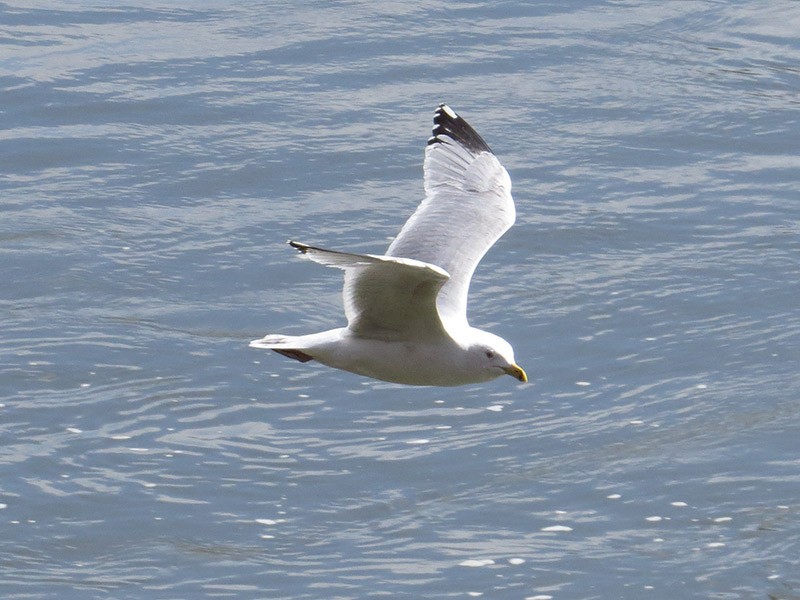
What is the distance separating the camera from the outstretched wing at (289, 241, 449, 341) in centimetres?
759

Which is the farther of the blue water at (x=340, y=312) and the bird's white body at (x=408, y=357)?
the blue water at (x=340, y=312)

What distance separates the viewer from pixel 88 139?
14844 millimetres

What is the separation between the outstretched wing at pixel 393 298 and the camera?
7586mm

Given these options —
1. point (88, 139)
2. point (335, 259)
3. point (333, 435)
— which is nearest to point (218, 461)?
point (333, 435)

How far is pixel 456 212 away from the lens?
9.60m

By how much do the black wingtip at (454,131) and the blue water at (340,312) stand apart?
69.3 inches

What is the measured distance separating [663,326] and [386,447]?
250 cm

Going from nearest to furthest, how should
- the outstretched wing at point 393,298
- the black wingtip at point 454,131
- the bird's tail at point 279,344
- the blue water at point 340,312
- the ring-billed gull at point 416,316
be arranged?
the outstretched wing at point 393,298
the ring-billed gull at point 416,316
the bird's tail at point 279,344
the blue water at point 340,312
the black wingtip at point 454,131

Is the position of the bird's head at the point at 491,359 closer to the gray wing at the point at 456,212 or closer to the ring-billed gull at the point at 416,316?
the ring-billed gull at the point at 416,316

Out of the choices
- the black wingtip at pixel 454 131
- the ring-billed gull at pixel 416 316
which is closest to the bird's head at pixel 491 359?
the ring-billed gull at pixel 416 316

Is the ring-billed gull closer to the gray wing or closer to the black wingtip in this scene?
the gray wing

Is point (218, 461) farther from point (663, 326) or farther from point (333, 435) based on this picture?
A: point (663, 326)

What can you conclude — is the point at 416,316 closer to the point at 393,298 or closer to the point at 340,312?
the point at 393,298

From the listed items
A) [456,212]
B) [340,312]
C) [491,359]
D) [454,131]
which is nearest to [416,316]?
[491,359]
